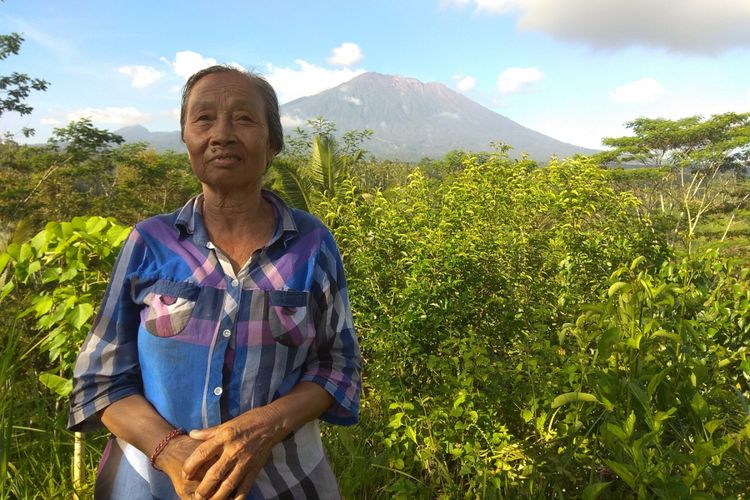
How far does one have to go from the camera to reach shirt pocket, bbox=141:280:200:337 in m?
1.08

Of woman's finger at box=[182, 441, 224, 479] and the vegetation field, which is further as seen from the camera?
the vegetation field

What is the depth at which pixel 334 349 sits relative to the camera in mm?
1217

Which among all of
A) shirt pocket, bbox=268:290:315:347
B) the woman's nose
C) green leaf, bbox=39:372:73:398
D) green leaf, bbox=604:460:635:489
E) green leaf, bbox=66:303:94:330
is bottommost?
green leaf, bbox=39:372:73:398

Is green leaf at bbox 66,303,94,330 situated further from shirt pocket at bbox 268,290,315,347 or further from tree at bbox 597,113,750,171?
tree at bbox 597,113,750,171

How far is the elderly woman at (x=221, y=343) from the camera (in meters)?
1.05

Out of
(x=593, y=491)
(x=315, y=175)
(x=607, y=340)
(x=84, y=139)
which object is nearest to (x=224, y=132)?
(x=607, y=340)

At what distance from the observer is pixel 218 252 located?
3.84 feet

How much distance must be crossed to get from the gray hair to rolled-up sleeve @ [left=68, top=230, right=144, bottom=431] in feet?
1.20

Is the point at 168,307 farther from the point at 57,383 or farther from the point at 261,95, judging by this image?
the point at 57,383

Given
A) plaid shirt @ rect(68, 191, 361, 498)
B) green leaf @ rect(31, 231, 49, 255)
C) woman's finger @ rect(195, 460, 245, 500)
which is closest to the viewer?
woman's finger @ rect(195, 460, 245, 500)

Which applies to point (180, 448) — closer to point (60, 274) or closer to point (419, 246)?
point (60, 274)

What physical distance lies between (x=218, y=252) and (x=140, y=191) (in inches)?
809

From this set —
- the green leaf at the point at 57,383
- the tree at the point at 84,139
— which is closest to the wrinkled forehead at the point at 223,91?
the green leaf at the point at 57,383

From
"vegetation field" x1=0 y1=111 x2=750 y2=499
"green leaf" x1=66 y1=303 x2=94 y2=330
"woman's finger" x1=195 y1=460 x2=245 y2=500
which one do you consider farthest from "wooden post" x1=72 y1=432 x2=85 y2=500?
"woman's finger" x1=195 y1=460 x2=245 y2=500
